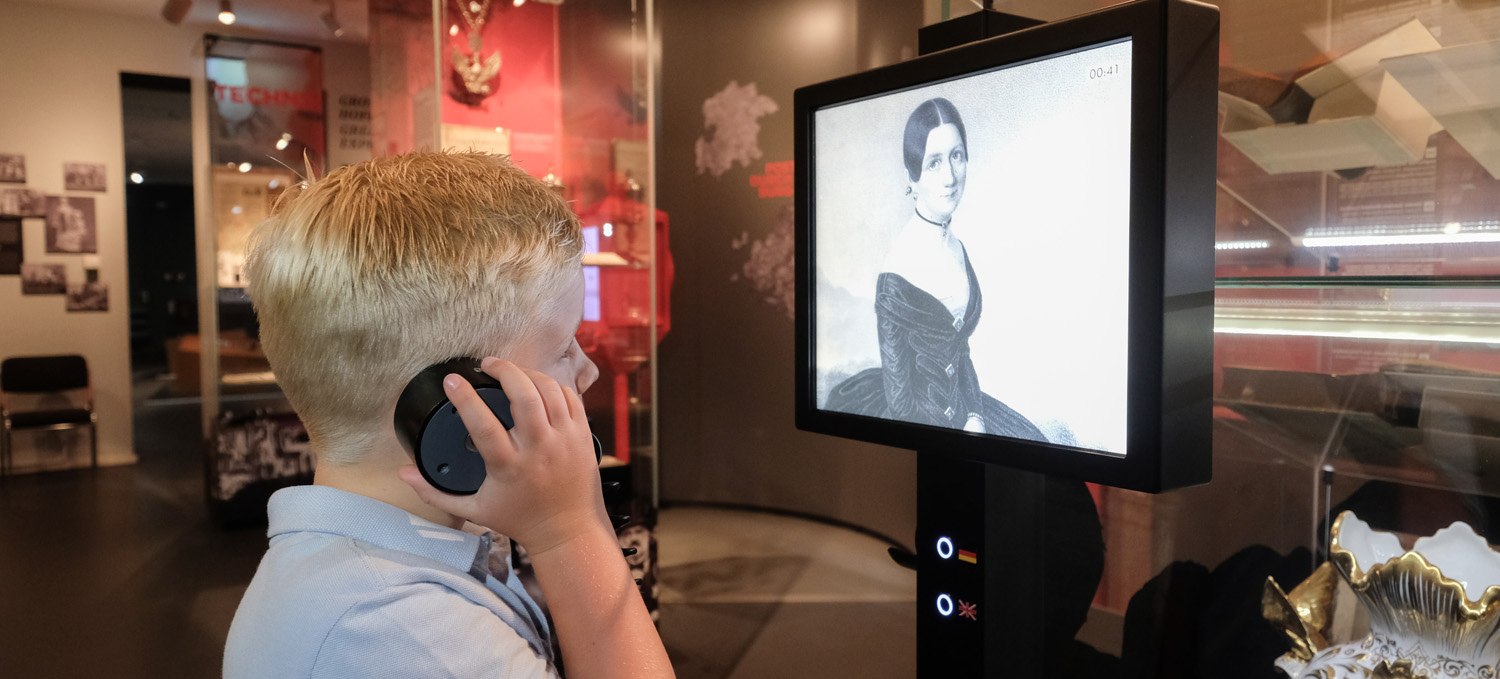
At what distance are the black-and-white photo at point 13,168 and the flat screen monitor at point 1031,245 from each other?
863 cm

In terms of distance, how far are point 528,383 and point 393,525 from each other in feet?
0.75

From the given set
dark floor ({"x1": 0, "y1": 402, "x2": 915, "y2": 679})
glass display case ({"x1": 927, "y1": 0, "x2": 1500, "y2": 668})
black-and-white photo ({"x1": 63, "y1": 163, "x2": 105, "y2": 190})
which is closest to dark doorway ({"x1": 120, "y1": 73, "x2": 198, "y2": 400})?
black-and-white photo ({"x1": 63, "y1": 163, "x2": 105, "y2": 190})

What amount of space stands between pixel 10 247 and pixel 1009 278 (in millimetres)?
9051

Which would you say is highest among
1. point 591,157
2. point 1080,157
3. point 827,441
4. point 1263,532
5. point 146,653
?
point 591,157

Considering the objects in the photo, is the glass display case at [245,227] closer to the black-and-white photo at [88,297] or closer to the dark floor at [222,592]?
the dark floor at [222,592]

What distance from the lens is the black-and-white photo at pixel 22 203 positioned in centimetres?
759

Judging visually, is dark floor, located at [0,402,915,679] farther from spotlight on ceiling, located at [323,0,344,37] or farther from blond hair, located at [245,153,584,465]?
spotlight on ceiling, located at [323,0,344,37]

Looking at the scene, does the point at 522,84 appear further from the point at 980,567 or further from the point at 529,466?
the point at 529,466

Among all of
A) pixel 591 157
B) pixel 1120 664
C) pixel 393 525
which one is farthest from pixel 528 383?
pixel 591 157

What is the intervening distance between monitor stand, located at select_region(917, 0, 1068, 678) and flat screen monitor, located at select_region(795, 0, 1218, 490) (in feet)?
0.42

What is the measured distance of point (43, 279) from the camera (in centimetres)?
777

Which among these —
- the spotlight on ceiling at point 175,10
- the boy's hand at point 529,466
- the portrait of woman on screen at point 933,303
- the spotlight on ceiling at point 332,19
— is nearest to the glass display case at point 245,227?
the spotlight on ceiling at point 332,19

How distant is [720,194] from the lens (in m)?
5.94

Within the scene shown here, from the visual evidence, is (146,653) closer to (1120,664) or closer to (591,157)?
(591,157)
